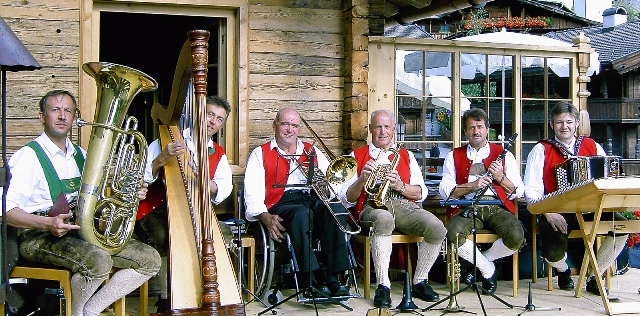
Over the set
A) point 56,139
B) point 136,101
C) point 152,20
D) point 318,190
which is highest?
point 152,20

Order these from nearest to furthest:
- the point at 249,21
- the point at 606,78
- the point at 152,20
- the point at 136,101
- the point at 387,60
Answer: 1. the point at 249,21
2. the point at 387,60
3. the point at 152,20
4. the point at 136,101
5. the point at 606,78

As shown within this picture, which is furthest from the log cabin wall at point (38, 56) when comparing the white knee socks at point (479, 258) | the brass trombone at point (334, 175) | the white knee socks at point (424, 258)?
the white knee socks at point (479, 258)

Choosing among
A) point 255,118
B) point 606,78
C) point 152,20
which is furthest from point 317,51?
point 606,78

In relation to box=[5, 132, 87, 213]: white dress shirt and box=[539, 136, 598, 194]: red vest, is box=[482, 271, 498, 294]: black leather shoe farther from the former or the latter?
box=[5, 132, 87, 213]: white dress shirt

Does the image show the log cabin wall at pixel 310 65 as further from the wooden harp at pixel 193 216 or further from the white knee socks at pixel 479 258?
the wooden harp at pixel 193 216

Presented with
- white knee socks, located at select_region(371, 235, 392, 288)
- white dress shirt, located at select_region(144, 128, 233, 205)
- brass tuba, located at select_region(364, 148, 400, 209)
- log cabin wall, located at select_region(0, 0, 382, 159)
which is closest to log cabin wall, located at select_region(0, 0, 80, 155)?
white dress shirt, located at select_region(144, 128, 233, 205)

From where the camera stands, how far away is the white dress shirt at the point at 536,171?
5852 millimetres

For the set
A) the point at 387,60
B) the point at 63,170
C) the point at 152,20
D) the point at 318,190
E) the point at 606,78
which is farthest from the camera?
the point at 606,78

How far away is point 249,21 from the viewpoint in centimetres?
591

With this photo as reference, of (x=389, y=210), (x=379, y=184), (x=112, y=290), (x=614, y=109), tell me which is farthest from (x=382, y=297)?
(x=614, y=109)

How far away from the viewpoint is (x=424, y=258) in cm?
553

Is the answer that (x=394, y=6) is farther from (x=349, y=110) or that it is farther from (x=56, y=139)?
(x=56, y=139)

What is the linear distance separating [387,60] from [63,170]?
279 cm

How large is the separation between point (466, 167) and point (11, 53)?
335 cm
